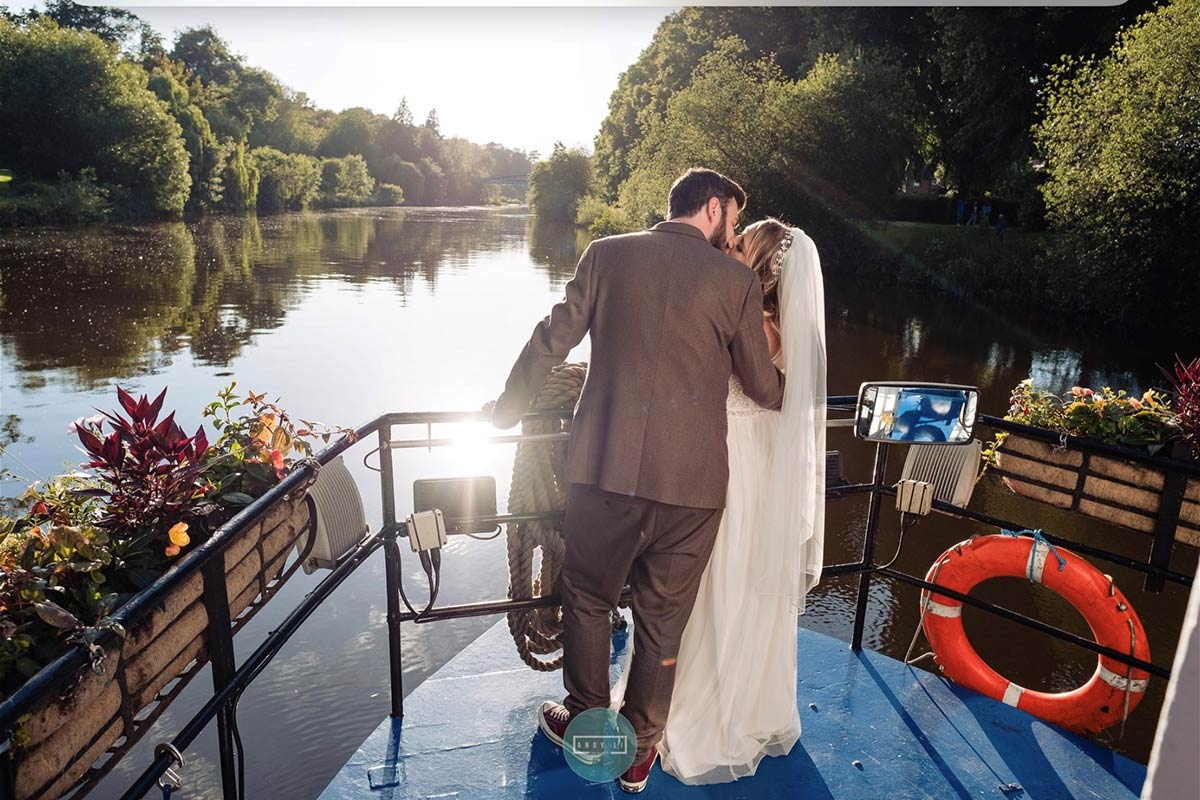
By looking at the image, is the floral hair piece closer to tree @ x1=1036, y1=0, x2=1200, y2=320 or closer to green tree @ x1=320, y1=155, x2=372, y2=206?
tree @ x1=1036, y1=0, x2=1200, y2=320

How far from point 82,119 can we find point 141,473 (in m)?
45.7

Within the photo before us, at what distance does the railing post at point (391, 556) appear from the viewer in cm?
258

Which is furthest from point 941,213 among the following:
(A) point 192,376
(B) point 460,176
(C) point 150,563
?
(B) point 460,176

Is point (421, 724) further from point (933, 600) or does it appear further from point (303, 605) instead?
point (933, 600)

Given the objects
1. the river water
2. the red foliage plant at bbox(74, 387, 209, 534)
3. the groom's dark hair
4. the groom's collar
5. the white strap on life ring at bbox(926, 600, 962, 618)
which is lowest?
the river water

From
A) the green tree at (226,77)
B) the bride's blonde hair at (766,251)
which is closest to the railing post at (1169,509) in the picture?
the bride's blonde hair at (766,251)

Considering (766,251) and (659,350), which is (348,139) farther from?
(659,350)

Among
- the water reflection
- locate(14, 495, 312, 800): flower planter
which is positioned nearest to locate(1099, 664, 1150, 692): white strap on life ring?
locate(14, 495, 312, 800): flower planter

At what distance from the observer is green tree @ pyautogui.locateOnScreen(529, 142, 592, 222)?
2384 inches

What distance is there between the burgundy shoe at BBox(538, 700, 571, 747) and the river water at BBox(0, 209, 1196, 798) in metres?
1.62

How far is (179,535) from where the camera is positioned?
1940 millimetres

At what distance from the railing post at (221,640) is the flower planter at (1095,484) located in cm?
307

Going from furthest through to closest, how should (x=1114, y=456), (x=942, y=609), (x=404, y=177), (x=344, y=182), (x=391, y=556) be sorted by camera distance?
(x=404, y=177)
(x=344, y=182)
(x=942, y=609)
(x=1114, y=456)
(x=391, y=556)

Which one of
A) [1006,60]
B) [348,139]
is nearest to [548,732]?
[1006,60]
